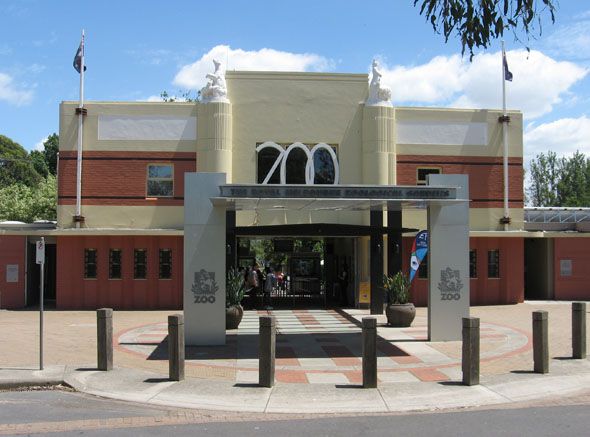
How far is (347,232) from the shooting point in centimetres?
2067

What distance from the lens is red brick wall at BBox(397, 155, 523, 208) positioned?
80.0 ft

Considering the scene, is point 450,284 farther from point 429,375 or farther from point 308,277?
point 308,277

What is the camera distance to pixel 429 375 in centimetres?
1148

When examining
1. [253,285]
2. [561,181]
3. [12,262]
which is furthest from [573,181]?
[12,262]

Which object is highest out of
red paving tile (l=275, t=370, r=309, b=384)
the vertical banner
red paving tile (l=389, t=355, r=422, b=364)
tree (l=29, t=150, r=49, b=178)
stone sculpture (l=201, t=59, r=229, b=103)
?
tree (l=29, t=150, r=49, b=178)

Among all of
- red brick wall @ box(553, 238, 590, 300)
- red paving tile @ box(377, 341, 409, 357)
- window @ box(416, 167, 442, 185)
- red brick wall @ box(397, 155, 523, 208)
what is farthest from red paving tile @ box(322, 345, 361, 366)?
red brick wall @ box(553, 238, 590, 300)

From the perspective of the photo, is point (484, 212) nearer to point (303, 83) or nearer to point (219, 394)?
point (303, 83)

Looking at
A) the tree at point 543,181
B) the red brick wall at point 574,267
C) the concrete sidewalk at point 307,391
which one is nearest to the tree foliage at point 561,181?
the tree at point 543,181

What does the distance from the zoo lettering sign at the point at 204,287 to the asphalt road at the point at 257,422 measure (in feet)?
16.5

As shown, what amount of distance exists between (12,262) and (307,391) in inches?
677

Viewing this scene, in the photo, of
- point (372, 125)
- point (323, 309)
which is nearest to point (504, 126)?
point (372, 125)

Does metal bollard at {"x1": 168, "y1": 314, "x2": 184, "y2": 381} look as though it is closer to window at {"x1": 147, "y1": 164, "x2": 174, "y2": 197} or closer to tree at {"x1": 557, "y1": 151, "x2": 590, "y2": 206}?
window at {"x1": 147, "y1": 164, "x2": 174, "y2": 197}

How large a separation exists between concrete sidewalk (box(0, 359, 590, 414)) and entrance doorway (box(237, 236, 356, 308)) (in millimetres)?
12917

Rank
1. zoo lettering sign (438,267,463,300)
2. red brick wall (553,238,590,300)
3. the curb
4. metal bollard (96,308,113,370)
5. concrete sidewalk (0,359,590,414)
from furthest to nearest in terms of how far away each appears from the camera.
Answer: red brick wall (553,238,590,300)
zoo lettering sign (438,267,463,300)
metal bollard (96,308,113,370)
the curb
concrete sidewalk (0,359,590,414)
